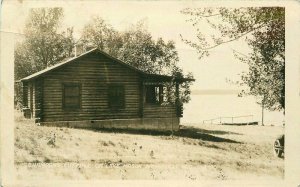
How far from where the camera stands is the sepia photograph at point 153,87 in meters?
5.25

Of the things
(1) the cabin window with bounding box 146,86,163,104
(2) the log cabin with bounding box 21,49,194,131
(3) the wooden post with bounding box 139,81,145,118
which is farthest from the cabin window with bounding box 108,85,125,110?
(1) the cabin window with bounding box 146,86,163,104

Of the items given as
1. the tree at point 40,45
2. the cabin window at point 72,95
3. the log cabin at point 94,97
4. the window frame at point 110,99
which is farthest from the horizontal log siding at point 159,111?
the tree at point 40,45

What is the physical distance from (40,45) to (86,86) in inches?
32.2

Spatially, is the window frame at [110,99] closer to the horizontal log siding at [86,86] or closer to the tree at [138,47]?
the horizontal log siding at [86,86]

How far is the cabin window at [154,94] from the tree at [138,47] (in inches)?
11.1

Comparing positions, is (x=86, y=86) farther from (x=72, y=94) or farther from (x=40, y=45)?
(x=40, y=45)

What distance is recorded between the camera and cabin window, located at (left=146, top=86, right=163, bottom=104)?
18.5ft

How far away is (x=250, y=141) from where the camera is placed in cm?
534

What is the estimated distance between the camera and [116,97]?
562cm

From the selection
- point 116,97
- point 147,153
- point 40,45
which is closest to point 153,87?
point 116,97

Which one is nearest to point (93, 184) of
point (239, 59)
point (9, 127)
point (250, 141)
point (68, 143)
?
point (68, 143)

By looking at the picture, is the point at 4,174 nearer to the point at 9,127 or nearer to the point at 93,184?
the point at 9,127

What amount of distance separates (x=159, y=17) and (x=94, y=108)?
1.52 m

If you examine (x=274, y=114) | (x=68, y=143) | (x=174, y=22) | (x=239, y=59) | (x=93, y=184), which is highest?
(x=174, y=22)
